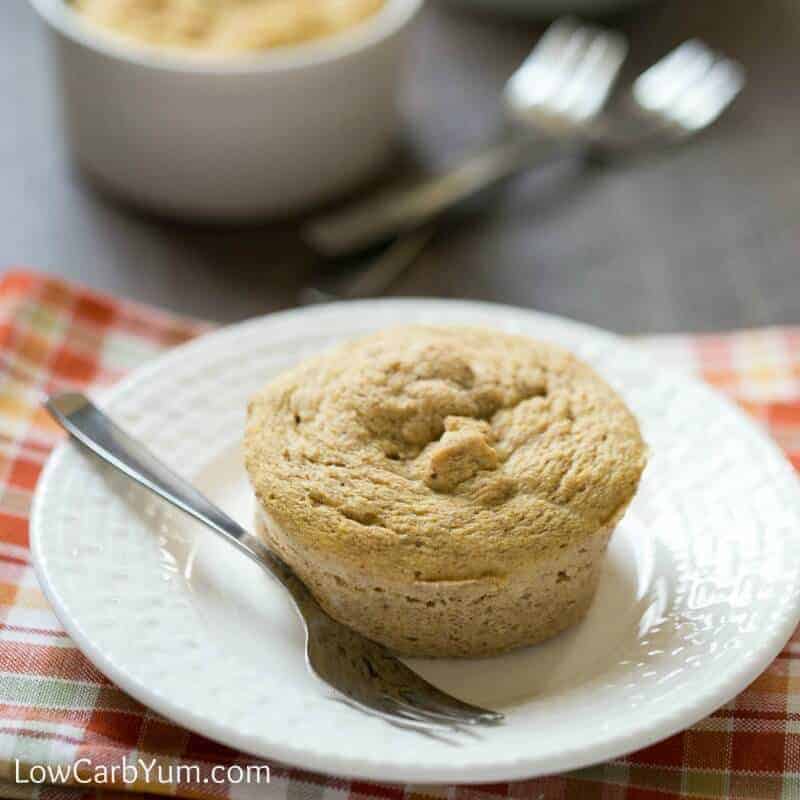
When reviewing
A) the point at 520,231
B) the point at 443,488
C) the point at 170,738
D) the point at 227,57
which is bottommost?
the point at 170,738

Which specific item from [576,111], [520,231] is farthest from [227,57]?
[576,111]

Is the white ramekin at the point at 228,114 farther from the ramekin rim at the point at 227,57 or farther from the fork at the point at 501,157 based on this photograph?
the fork at the point at 501,157

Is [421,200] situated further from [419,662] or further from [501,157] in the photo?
[419,662]

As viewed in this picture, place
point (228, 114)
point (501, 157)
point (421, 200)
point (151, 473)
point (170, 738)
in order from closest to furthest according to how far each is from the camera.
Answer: point (170, 738), point (151, 473), point (228, 114), point (421, 200), point (501, 157)

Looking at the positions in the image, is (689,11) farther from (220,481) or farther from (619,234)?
(220,481)

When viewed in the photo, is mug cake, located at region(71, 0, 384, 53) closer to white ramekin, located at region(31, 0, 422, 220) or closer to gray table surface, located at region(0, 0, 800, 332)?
white ramekin, located at region(31, 0, 422, 220)

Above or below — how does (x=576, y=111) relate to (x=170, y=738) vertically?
above

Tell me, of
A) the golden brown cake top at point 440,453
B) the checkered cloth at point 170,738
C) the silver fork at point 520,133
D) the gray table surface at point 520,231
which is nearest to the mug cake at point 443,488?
the golden brown cake top at point 440,453
